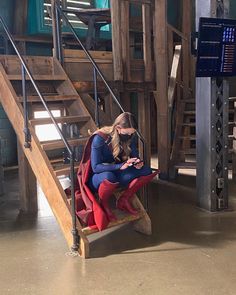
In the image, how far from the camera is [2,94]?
446 centimetres

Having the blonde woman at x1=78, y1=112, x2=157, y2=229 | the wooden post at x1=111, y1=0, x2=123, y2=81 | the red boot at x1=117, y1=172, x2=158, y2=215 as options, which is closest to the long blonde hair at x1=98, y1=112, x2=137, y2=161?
the blonde woman at x1=78, y1=112, x2=157, y2=229

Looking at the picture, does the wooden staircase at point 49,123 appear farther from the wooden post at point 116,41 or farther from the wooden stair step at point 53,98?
the wooden post at point 116,41

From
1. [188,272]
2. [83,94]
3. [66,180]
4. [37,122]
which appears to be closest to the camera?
[188,272]

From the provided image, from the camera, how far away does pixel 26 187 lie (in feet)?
16.6

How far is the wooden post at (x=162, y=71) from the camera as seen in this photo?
637 centimetres

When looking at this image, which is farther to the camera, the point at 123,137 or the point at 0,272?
the point at 123,137

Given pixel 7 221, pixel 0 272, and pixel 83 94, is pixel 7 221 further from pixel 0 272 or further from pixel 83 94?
pixel 83 94

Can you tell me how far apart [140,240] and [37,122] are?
Result: 5.15ft

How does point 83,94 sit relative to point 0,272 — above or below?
above

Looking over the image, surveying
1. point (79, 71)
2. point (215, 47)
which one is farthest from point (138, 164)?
point (79, 71)

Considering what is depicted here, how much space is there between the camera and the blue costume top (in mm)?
3805

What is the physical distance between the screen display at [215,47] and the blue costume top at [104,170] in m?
1.36

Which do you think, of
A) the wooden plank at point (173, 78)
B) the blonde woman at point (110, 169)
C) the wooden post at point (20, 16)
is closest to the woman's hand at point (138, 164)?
the blonde woman at point (110, 169)

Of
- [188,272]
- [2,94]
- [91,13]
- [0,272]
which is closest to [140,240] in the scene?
[188,272]
